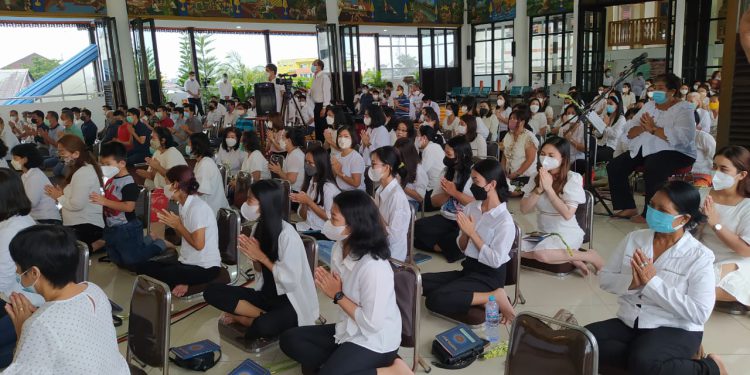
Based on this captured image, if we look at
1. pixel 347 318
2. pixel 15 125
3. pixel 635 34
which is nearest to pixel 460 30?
pixel 635 34

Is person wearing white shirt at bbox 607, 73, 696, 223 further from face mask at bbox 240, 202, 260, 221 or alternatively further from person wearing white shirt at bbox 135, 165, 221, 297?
person wearing white shirt at bbox 135, 165, 221, 297

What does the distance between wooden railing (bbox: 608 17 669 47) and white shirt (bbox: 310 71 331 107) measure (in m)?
12.7

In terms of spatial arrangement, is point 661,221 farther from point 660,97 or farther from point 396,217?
point 660,97

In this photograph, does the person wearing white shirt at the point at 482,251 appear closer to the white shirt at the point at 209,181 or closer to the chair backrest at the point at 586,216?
the chair backrest at the point at 586,216

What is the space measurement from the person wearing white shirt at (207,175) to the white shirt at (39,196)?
1.30 m

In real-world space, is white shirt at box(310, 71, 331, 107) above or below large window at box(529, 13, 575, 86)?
below

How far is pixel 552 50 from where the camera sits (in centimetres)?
1780

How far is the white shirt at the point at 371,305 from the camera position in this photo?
8.41 ft

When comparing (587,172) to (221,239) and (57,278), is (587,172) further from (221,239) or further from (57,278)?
(57,278)

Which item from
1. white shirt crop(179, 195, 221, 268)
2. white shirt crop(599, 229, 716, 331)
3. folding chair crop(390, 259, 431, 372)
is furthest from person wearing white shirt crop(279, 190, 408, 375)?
white shirt crop(179, 195, 221, 268)

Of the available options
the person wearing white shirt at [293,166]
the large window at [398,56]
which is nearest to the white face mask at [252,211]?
the person wearing white shirt at [293,166]

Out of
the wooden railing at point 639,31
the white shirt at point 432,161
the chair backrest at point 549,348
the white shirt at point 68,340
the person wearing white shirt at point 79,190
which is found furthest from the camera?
the wooden railing at point 639,31

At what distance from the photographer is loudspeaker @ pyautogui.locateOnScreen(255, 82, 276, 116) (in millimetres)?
9945

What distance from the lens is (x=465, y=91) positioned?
20484 mm
